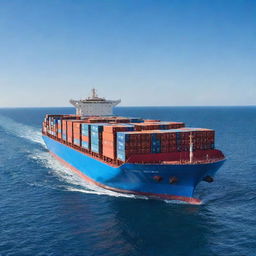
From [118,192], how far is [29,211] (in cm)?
1105

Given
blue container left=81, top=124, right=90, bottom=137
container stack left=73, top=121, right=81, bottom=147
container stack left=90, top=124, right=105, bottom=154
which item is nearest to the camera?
container stack left=90, top=124, right=105, bottom=154

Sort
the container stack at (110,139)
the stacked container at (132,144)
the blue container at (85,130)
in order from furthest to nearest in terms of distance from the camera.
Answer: the blue container at (85,130) < the container stack at (110,139) < the stacked container at (132,144)

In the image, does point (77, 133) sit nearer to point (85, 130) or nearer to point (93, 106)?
point (85, 130)

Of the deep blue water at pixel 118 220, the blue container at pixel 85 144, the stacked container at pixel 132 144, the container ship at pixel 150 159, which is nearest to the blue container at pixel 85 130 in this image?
the container ship at pixel 150 159

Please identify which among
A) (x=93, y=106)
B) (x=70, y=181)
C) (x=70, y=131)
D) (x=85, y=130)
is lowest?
(x=70, y=181)

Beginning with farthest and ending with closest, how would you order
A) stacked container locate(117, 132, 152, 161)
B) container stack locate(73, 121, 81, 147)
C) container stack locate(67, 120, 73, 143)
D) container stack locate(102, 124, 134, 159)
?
container stack locate(67, 120, 73, 143), container stack locate(73, 121, 81, 147), container stack locate(102, 124, 134, 159), stacked container locate(117, 132, 152, 161)

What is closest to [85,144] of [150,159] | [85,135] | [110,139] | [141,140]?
[85,135]

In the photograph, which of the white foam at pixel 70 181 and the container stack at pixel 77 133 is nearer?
the white foam at pixel 70 181

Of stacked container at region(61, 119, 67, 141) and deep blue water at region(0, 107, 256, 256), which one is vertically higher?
stacked container at region(61, 119, 67, 141)

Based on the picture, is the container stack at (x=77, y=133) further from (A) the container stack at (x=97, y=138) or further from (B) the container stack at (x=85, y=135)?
(A) the container stack at (x=97, y=138)

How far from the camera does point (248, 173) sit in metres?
48.1

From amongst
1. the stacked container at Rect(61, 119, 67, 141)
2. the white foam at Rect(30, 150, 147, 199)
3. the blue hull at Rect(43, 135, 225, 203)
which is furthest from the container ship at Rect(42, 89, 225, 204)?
the stacked container at Rect(61, 119, 67, 141)

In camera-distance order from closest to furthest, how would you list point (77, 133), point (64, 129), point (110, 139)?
point (110, 139) < point (77, 133) < point (64, 129)

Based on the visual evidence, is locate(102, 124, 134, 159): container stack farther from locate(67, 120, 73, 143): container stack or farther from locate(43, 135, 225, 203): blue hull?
locate(67, 120, 73, 143): container stack
